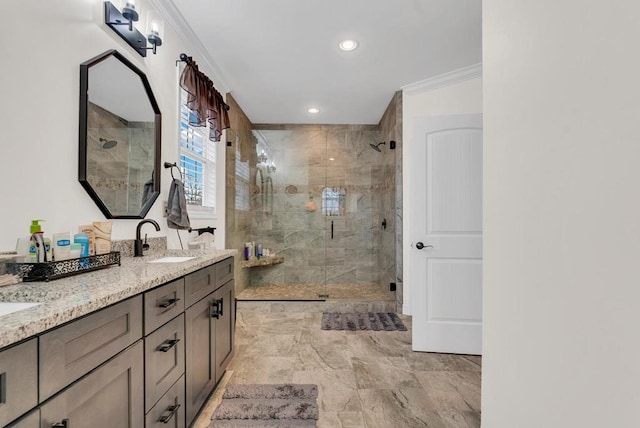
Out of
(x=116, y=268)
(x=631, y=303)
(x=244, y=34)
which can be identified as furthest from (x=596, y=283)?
(x=244, y=34)

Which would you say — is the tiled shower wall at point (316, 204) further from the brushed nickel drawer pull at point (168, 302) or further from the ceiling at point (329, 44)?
the brushed nickel drawer pull at point (168, 302)

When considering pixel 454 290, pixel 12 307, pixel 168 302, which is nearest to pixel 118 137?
pixel 168 302

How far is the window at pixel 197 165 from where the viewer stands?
2.62 meters

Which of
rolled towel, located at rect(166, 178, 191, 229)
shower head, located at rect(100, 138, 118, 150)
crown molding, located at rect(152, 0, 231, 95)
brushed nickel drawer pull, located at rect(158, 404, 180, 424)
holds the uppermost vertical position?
crown molding, located at rect(152, 0, 231, 95)

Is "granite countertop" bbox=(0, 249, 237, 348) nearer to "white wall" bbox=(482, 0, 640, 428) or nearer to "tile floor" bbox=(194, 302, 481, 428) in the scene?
"tile floor" bbox=(194, 302, 481, 428)

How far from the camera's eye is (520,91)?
97 cm

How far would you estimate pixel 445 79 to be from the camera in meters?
3.26

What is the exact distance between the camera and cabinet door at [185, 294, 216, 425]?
5.17 feet

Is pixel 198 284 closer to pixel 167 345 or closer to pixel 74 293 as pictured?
pixel 167 345

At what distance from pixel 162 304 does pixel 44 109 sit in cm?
97

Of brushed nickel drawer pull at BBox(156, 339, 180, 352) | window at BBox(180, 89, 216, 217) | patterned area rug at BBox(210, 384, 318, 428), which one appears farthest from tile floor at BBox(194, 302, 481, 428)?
window at BBox(180, 89, 216, 217)

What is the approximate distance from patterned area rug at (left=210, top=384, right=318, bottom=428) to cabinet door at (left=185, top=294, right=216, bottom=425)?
15 cm

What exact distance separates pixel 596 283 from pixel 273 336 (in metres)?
2.78

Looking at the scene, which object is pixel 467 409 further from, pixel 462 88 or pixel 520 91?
pixel 462 88
